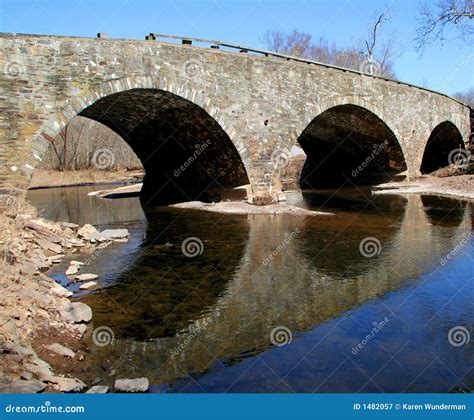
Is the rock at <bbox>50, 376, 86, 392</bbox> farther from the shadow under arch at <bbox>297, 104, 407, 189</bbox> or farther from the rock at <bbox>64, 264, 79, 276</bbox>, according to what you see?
the shadow under arch at <bbox>297, 104, 407, 189</bbox>

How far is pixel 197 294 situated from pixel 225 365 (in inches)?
91.2

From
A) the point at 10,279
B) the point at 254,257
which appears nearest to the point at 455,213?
the point at 254,257

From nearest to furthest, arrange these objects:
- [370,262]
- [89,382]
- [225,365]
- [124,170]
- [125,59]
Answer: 1. [89,382]
2. [225,365]
3. [370,262]
4. [125,59]
5. [124,170]

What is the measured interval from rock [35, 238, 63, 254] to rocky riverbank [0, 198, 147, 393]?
0.15m

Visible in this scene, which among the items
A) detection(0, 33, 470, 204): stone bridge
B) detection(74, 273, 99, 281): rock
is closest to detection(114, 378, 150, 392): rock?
detection(74, 273, 99, 281): rock

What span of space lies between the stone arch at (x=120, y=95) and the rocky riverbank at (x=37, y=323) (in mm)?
2682

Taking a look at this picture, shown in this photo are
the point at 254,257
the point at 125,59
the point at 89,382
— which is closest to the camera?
the point at 89,382

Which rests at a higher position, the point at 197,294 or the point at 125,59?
the point at 125,59

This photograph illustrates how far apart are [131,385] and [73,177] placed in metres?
32.8

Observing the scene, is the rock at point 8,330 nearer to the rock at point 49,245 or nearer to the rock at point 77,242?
the rock at point 49,245

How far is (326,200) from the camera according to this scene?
744 inches

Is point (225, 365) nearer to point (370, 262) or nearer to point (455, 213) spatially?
point (370, 262)

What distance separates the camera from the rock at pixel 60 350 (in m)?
4.76

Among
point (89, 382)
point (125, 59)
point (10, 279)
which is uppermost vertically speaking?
point (125, 59)
